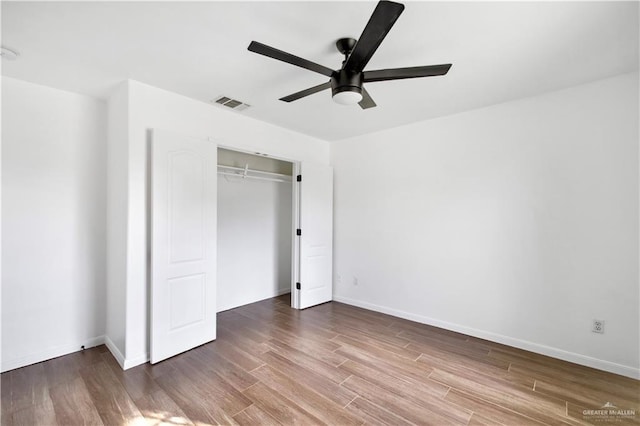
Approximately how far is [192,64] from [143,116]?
77cm

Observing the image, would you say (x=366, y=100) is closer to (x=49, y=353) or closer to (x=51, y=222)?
(x=51, y=222)

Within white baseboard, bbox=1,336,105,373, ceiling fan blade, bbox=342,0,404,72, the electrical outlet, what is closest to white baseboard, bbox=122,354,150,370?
white baseboard, bbox=1,336,105,373

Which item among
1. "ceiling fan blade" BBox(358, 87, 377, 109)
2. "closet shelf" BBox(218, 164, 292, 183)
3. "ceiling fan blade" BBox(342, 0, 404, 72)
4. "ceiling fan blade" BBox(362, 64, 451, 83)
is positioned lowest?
"closet shelf" BBox(218, 164, 292, 183)

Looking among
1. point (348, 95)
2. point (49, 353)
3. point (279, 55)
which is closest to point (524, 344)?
point (348, 95)

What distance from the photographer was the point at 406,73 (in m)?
1.88

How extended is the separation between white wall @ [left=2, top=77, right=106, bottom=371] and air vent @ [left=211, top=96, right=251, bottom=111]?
125 cm

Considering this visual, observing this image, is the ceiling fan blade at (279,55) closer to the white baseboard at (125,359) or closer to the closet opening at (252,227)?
the closet opening at (252,227)

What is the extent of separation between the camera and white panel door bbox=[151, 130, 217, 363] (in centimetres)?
269

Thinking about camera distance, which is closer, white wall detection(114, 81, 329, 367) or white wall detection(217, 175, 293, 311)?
white wall detection(114, 81, 329, 367)

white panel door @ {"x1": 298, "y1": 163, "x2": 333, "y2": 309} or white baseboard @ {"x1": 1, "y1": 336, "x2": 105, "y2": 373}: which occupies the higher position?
white panel door @ {"x1": 298, "y1": 163, "x2": 333, "y2": 309}

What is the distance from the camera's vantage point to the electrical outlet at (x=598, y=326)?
8.55 feet

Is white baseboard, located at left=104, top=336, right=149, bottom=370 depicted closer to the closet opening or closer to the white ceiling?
the closet opening

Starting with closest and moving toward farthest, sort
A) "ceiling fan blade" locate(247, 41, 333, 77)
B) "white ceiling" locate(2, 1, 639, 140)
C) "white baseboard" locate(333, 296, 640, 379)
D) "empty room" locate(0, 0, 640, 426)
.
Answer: "ceiling fan blade" locate(247, 41, 333, 77), "white ceiling" locate(2, 1, 639, 140), "empty room" locate(0, 0, 640, 426), "white baseboard" locate(333, 296, 640, 379)

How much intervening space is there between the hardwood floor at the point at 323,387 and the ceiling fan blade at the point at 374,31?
2.39 meters
